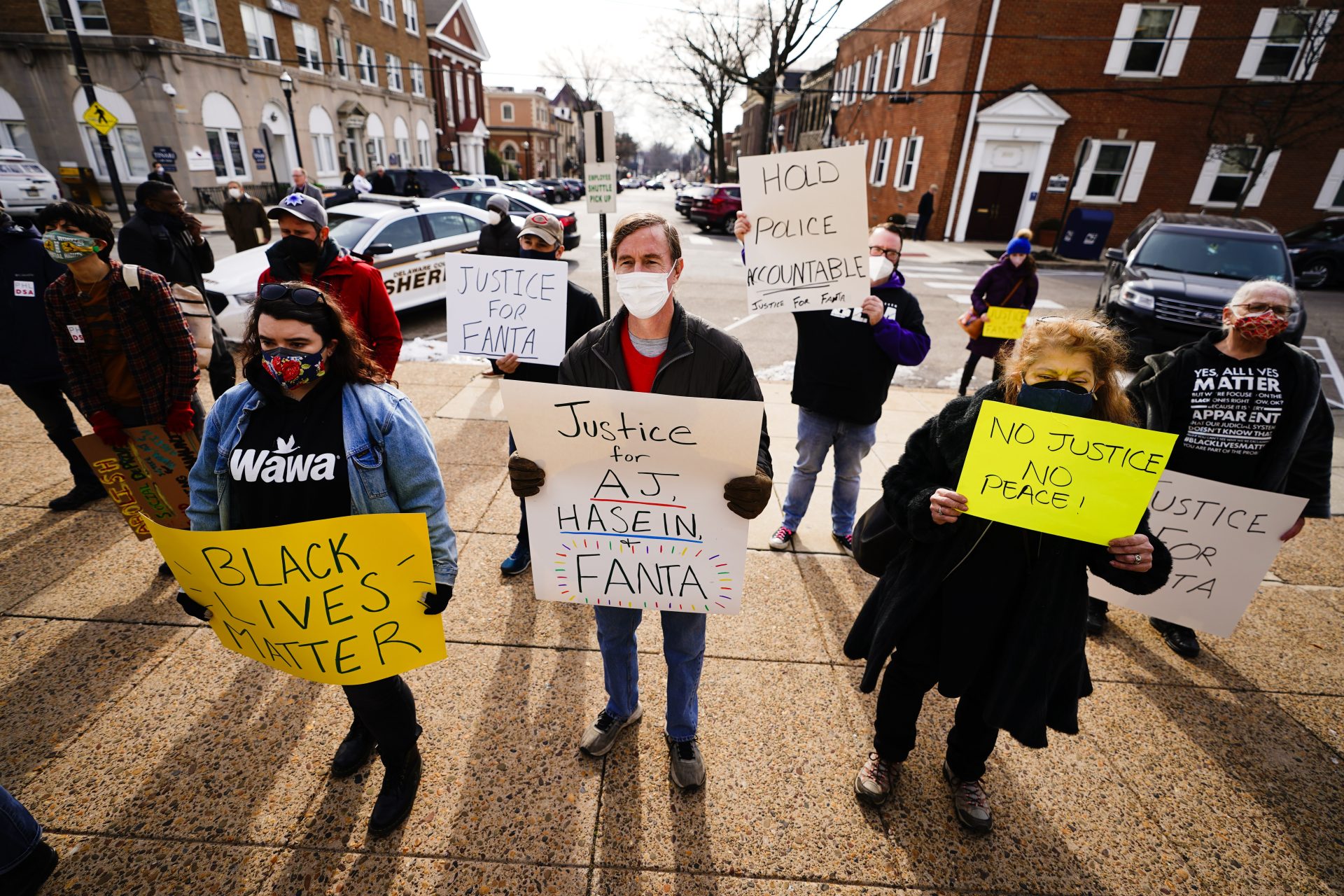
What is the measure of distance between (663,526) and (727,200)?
21.8 m

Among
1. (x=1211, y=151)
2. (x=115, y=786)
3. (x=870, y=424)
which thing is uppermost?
(x=1211, y=151)

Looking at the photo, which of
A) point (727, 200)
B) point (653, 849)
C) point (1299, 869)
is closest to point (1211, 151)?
point (727, 200)

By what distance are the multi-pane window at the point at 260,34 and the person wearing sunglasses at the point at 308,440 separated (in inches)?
1239

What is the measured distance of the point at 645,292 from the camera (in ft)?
6.93

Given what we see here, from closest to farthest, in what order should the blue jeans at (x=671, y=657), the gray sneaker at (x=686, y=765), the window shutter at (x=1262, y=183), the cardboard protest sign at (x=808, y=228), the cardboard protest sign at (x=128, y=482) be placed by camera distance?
the blue jeans at (x=671, y=657) < the gray sneaker at (x=686, y=765) < the cardboard protest sign at (x=808, y=228) < the cardboard protest sign at (x=128, y=482) < the window shutter at (x=1262, y=183)

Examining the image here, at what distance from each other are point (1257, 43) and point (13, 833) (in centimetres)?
2980

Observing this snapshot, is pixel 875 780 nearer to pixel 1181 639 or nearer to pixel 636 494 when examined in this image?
pixel 636 494

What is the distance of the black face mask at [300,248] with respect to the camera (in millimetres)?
3219

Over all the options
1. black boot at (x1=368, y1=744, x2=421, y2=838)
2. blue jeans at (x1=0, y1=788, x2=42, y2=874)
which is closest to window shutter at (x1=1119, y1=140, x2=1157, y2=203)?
black boot at (x1=368, y1=744, x2=421, y2=838)

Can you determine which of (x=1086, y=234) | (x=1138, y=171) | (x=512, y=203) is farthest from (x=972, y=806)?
(x=1138, y=171)

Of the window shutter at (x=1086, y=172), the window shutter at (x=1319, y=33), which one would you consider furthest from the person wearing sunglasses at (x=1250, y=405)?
the window shutter at (x=1319, y=33)

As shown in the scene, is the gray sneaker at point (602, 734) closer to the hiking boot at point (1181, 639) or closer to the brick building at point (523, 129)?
the hiking boot at point (1181, 639)

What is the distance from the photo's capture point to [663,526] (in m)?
2.18

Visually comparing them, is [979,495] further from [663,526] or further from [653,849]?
[653,849]
